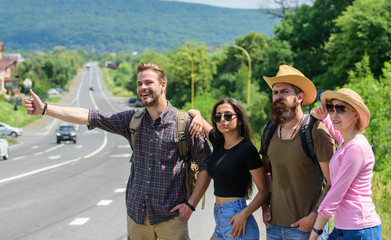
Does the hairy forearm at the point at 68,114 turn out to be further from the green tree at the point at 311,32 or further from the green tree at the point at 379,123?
the green tree at the point at 311,32

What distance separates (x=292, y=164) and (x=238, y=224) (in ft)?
2.10

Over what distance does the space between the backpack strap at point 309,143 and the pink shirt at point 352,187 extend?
217mm

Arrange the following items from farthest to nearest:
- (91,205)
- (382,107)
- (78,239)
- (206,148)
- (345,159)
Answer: (382,107) → (91,205) → (78,239) → (206,148) → (345,159)

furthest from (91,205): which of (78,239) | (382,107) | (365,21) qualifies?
(365,21)

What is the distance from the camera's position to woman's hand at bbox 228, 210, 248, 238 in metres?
4.05

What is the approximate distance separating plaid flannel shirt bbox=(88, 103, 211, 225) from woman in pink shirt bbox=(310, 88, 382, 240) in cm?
117

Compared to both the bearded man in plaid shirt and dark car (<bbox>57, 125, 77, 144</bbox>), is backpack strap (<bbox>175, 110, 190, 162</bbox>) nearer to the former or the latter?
the bearded man in plaid shirt

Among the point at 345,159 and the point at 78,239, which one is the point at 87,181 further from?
the point at 345,159

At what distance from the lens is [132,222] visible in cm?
444

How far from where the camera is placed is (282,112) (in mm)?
3992

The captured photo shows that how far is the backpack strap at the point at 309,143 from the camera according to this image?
380 cm

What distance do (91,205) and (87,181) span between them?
505 cm

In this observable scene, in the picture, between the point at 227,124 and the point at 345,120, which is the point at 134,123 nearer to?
the point at 227,124

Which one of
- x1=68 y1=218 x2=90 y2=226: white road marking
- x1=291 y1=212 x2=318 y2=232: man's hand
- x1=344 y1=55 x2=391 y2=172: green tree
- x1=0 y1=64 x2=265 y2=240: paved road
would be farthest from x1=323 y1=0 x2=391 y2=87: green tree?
x1=291 y1=212 x2=318 y2=232: man's hand
